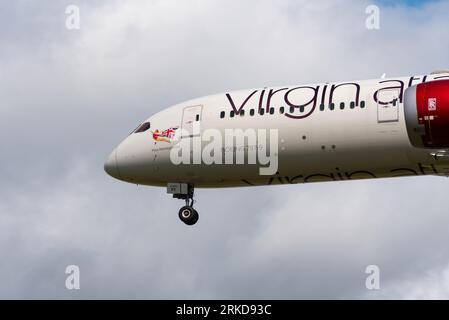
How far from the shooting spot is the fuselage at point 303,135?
4506 centimetres

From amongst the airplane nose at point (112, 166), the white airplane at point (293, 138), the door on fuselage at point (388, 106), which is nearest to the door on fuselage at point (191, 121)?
the white airplane at point (293, 138)

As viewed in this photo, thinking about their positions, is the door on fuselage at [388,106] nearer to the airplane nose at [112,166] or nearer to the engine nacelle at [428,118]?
the engine nacelle at [428,118]

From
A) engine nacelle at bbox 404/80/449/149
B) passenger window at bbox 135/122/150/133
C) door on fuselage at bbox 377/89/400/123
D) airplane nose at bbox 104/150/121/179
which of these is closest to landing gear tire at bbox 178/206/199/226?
airplane nose at bbox 104/150/121/179

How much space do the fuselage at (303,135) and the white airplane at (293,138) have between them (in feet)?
0.13

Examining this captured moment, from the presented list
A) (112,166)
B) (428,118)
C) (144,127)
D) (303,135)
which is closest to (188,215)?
(112,166)

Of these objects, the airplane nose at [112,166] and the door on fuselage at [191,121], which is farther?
the airplane nose at [112,166]

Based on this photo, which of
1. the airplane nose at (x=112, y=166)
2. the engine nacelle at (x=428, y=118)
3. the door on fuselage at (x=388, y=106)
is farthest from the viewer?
the airplane nose at (x=112, y=166)

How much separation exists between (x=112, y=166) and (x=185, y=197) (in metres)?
3.73

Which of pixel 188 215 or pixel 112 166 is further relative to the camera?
pixel 112 166

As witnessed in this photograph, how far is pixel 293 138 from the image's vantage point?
47031 millimetres

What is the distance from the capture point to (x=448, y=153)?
44.3 meters

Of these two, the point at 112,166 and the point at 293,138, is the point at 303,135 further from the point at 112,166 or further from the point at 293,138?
the point at 112,166
